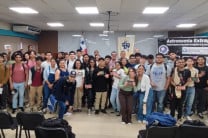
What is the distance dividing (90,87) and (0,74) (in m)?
2.17

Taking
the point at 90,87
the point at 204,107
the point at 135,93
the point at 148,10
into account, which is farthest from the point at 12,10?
the point at 204,107

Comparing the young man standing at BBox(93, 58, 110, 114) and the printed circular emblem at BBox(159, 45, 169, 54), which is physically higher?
the printed circular emblem at BBox(159, 45, 169, 54)

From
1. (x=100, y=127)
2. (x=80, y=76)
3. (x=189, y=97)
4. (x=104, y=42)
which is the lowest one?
(x=100, y=127)

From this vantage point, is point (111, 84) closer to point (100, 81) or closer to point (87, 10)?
point (100, 81)

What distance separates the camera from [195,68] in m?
5.62

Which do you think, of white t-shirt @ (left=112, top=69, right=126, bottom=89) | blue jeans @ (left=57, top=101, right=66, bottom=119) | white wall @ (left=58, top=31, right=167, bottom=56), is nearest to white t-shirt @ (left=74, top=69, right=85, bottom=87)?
white t-shirt @ (left=112, top=69, right=126, bottom=89)

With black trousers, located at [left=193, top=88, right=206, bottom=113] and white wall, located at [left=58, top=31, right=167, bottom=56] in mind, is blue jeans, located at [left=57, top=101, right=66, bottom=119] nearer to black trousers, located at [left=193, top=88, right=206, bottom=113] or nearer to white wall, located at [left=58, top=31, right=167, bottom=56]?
black trousers, located at [left=193, top=88, right=206, bottom=113]

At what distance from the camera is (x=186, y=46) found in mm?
7566

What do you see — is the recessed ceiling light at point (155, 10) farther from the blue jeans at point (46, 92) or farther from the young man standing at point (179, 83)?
the blue jeans at point (46, 92)

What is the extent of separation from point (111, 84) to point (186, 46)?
2.85m

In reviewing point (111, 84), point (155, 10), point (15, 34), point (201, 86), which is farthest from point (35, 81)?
point (15, 34)

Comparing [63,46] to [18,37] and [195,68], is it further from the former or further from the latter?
[195,68]

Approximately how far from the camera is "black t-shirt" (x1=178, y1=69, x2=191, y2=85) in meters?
5.27

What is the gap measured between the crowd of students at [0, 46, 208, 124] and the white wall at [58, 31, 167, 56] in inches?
281
